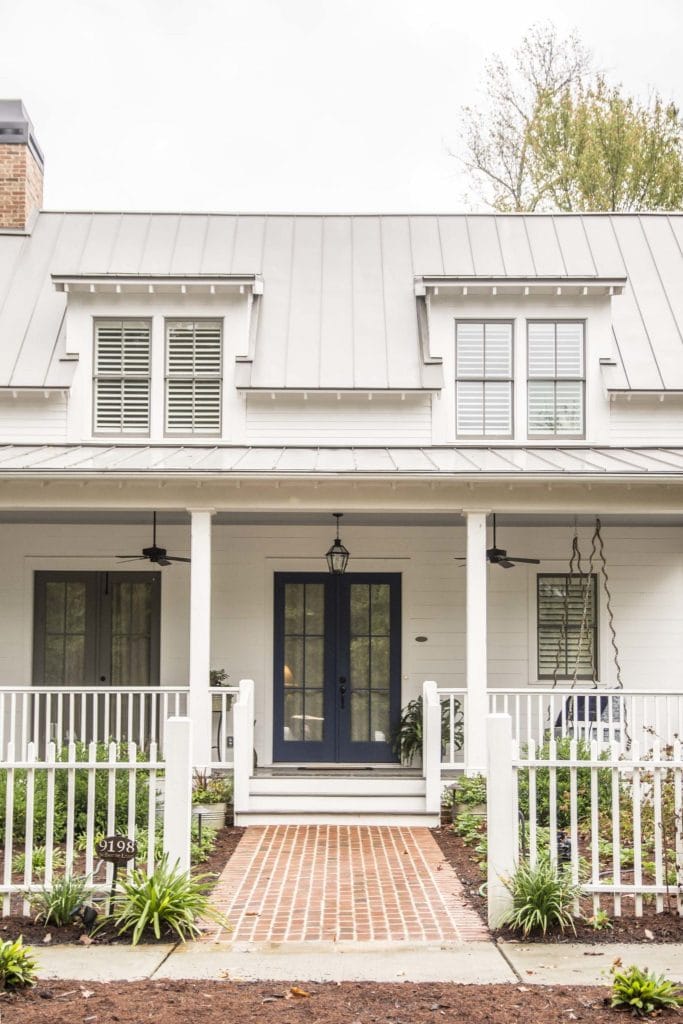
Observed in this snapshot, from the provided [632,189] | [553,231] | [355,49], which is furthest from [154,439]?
[355,49]

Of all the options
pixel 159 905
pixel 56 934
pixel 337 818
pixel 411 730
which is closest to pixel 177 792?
pixel 159 905

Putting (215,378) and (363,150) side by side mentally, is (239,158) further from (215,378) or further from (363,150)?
(215,378)

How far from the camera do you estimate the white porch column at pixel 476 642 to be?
425 inches

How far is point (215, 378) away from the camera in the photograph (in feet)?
43.3

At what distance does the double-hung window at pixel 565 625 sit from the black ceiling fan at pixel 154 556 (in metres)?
4.64

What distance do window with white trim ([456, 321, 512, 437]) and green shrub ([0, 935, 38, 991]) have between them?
29.4 ft

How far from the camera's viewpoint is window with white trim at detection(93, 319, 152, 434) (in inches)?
518

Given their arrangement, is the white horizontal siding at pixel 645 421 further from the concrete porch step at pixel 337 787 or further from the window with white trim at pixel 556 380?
the concrete porch step at pixel 337 787

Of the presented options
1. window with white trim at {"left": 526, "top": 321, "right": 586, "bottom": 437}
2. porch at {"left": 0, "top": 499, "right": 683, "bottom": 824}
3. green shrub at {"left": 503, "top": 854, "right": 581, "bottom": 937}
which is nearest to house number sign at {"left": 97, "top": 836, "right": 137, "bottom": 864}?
green shrub at {"left": 503, "top": 854, "right": 581, "bottom": 937}

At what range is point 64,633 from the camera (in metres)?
13.5

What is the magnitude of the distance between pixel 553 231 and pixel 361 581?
650 cm

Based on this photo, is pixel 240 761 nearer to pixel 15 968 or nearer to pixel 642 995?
pixel 15 968

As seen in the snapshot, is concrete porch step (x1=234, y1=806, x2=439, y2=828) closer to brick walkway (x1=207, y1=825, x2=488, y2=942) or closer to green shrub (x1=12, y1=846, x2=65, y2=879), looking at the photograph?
brick walkway (x1=207, y1=825, x2=488, y2=942)

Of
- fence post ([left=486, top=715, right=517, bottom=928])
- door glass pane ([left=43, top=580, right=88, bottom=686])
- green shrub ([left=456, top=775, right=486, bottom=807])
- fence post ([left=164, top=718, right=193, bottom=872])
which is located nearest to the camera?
fence post ([left=486, top=715, right=517, bottom=928])
